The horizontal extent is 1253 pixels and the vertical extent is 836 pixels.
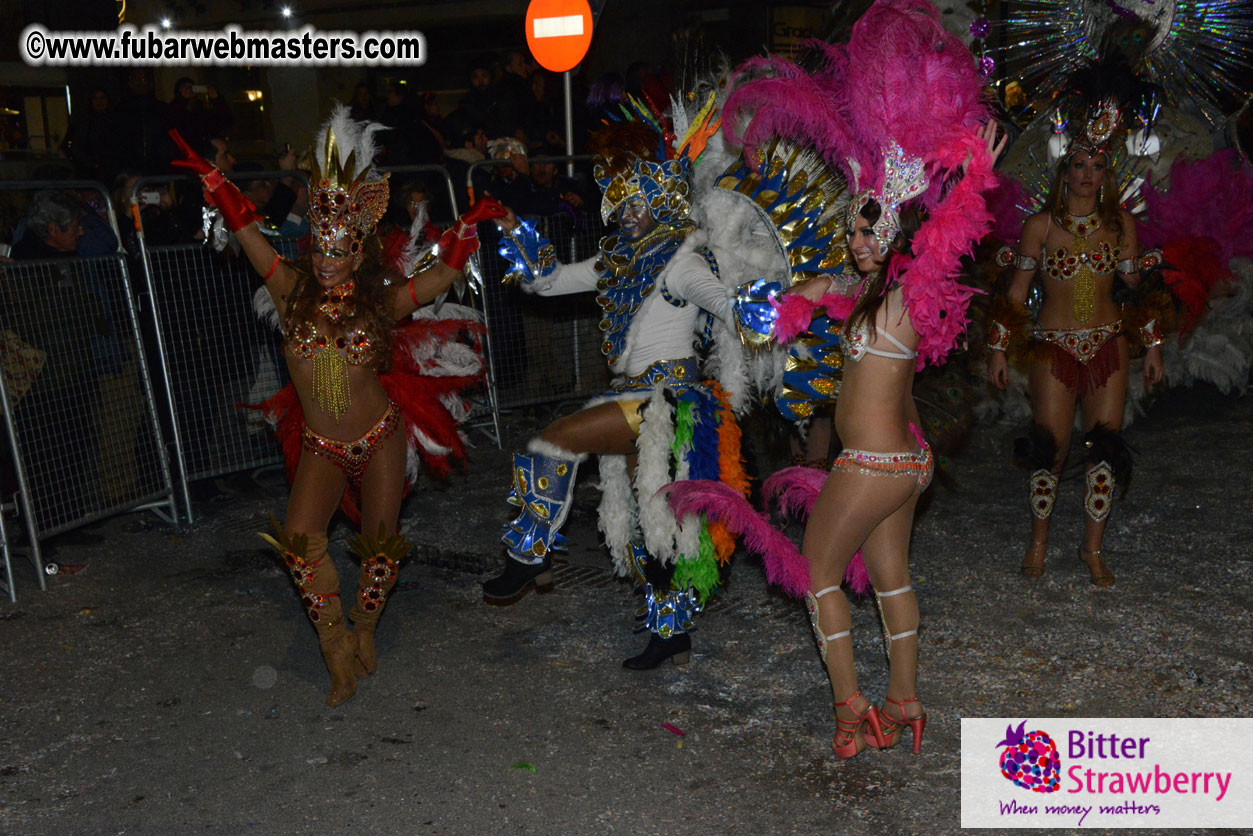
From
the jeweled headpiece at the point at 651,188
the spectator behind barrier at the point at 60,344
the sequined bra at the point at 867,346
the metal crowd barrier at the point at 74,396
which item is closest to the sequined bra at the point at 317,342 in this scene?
the jeweled headpiece at the point at 651,188

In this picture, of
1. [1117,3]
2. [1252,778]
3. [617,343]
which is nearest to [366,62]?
[1117,3]

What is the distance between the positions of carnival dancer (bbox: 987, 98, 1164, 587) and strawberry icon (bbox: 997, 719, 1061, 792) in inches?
74.2

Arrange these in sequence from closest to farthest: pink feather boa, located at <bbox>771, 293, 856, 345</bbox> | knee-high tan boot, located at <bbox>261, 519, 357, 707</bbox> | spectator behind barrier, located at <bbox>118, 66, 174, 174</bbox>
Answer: pink feather boa, located at <bbox>771, 293, 856, 345</bbox>, knee-high tan boot, located at <bbox>261, 519, 357, 707</bbox>, spectator behind barrier, located at <bbox>118, 66, 174, 174</bbox>

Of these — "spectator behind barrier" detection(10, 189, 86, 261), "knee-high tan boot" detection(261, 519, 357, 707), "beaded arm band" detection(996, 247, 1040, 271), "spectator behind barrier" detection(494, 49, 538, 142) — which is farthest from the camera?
"spectator behind barrier" detection(494, 49, 538, 142)

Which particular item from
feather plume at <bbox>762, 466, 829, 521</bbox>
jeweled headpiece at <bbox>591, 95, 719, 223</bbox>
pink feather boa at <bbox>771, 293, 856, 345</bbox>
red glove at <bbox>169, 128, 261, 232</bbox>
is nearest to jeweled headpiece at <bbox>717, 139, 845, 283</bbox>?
jeweled headpiece at <bbox>591, 95, 719, 223</bbox>

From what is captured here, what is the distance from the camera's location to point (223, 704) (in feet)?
13.9

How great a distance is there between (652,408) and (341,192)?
1428 millimetres

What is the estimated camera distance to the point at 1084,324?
5.01m

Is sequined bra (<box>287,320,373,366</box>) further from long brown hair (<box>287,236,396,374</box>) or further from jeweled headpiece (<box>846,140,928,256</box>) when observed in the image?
jeweled headpiece (<box>846,140,928,256</box>)

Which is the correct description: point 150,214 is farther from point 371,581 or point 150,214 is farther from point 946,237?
point 946,237

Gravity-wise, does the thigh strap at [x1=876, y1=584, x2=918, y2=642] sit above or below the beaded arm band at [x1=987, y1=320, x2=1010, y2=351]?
below

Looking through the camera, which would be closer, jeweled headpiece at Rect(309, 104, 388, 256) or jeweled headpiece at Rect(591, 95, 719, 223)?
jeweled headpiece at Rect(309, 104, 388, 256)

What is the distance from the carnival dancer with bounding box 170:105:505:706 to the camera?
4.16 m

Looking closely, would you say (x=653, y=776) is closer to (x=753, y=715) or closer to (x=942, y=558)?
(x=753, y=715)
